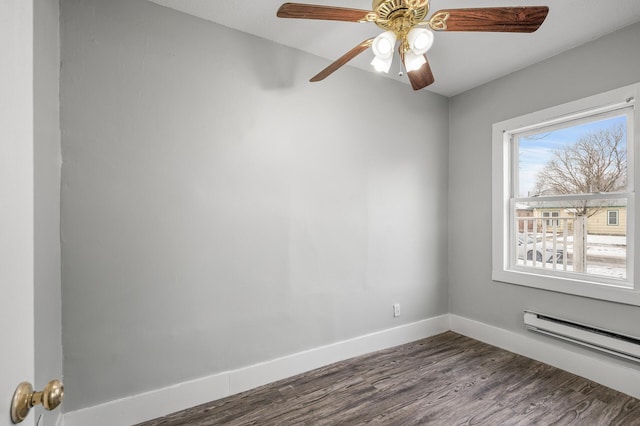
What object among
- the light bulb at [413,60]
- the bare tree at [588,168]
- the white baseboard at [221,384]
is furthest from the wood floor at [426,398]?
the light bulb at [413,60]

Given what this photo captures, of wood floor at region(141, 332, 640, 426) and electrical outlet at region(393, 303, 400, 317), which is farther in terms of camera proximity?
electrical outlet at region(393, 303, 400, 317)

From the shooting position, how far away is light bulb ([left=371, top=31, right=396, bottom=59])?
1577 mm

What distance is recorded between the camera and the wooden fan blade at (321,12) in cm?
142

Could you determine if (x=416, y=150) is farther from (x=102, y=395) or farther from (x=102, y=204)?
(x=102, y=395)

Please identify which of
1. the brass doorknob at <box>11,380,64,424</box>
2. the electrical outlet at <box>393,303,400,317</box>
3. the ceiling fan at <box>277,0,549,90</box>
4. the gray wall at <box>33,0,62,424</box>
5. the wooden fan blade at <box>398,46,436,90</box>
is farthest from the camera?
the electrical outlet at <box>393,303,400,317</box>

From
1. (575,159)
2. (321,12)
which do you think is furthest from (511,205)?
(321,12)

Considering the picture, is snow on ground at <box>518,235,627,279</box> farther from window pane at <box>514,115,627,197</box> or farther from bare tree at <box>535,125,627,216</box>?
window pane at <box>514,115,627,197</box>

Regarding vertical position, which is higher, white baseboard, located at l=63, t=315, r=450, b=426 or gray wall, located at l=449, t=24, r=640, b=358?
gray wall, located at l=449, t=24, r=640, b=358

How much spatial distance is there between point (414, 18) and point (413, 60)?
20 cm

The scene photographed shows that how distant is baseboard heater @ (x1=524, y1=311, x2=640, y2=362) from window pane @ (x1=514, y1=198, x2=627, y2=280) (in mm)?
413

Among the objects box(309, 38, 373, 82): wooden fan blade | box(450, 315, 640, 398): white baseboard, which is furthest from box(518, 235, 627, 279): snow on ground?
box(309, 38, 373, 82): wooden fan blade

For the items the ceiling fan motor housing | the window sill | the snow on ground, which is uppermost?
the ceiling fan motor housing

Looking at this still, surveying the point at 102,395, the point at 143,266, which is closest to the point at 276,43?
the point at 143,266

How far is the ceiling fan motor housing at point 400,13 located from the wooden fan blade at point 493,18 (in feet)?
0.34
